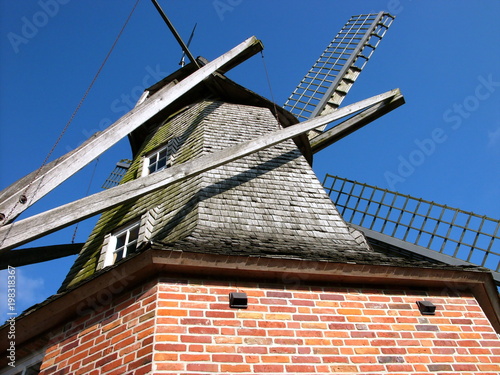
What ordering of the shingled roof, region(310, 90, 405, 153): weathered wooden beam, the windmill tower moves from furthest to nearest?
region(310, 90, 405, 153): weathered wooden beam
the shingled roof
the windmill tower

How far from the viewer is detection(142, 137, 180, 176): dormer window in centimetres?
712

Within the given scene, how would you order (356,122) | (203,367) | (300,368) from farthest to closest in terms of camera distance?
(356,122)
(300,368)
(203,367)

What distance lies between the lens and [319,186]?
233 inches

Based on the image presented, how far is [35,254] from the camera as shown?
6688 millimetres

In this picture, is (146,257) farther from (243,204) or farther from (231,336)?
(243,204)

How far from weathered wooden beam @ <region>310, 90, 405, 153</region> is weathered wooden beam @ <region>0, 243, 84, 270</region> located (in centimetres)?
492

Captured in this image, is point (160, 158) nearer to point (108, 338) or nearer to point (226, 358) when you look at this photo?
point (108, 338)

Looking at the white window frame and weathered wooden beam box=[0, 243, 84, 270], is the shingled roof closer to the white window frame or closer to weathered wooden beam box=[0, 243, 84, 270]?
the white window frame

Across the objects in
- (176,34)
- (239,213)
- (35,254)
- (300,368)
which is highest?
(176,34)

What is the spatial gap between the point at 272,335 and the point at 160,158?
4.74 m

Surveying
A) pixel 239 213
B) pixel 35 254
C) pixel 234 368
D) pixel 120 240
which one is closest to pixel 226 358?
pixel 234 368

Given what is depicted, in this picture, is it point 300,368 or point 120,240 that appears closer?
point 300,368

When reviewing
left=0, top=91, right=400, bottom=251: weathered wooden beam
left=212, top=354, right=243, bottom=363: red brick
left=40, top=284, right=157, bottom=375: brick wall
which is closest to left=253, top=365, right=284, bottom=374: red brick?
left=212, top=354, right=243, bottom=363: red brick

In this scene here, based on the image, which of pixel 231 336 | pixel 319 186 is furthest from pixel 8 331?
pixel 319 186
